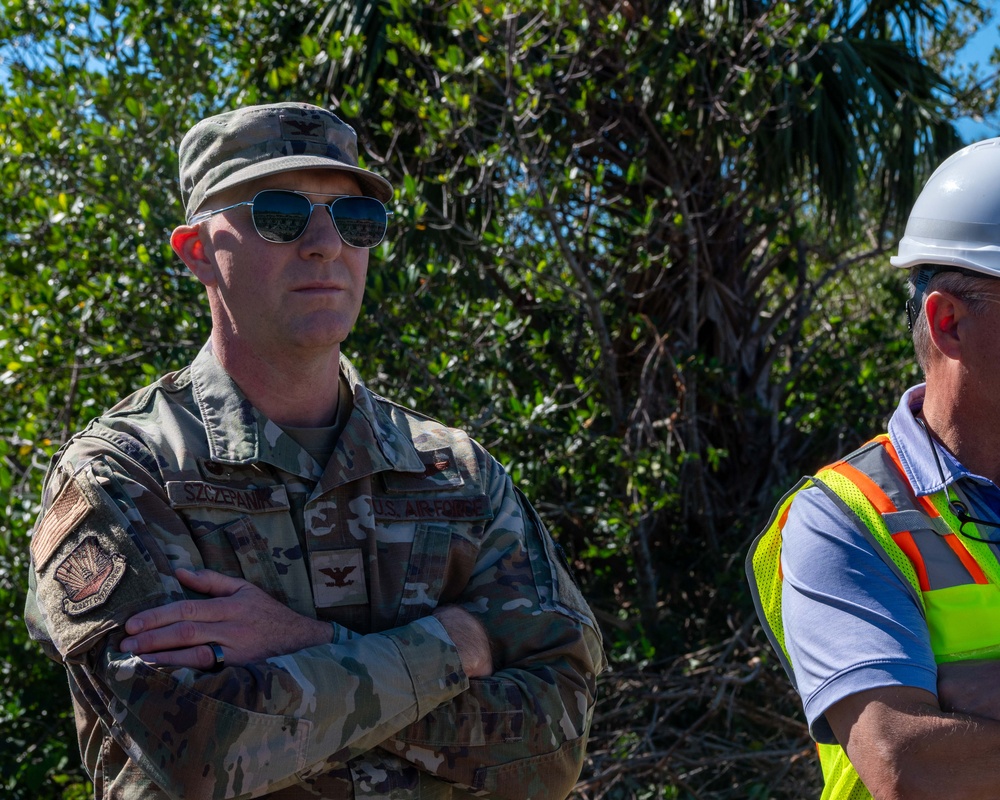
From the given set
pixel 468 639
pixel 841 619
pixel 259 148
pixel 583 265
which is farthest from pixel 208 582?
pixel 583 265

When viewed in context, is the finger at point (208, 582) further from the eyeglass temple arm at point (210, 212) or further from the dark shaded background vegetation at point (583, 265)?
the dark shaded background vegetation at point (583, 265)

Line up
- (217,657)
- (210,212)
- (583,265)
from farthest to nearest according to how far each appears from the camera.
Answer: (583,265) → (210,212) → (217,657)

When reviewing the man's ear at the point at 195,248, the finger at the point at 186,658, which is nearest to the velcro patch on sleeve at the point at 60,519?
the finger at the point at 186,658

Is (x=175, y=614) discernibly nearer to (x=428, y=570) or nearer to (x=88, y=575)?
(x=88, y=575)

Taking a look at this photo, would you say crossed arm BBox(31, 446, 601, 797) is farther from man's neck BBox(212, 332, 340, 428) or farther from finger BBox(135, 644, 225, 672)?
man's neck BBox(212, 332, 340, 428)

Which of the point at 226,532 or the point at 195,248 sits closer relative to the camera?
the point at 226,532

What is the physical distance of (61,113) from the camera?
5051 mm

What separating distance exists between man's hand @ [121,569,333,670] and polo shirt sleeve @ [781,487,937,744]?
33.1 inches

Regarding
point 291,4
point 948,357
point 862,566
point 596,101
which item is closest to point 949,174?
point 948,357

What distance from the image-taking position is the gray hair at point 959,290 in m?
1.92

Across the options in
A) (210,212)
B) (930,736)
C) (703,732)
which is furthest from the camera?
(703,732)

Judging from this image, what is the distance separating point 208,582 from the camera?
1.86m

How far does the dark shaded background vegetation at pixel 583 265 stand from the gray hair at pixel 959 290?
294cm

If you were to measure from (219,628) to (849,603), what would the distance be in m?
1.07
